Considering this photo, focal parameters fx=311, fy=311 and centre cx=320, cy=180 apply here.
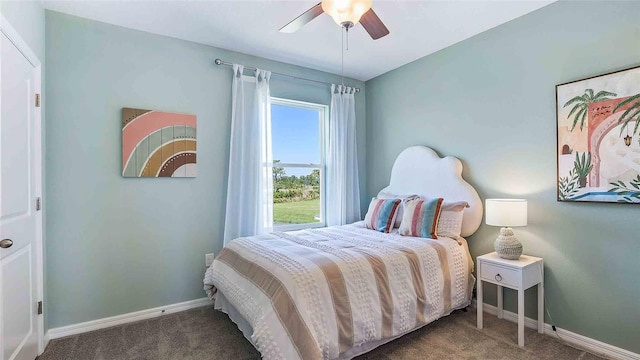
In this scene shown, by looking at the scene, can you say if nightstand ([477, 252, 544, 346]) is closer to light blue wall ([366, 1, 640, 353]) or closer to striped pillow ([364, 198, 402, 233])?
light blue wall ([366, 1, 640, 353])

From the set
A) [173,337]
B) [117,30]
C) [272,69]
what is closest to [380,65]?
[272,69]

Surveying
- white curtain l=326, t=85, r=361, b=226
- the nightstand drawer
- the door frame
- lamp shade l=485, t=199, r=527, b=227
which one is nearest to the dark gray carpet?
the door frame

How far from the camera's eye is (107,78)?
275cm

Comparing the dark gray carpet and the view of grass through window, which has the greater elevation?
the view of grass through window

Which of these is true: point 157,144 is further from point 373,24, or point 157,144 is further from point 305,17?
point 373,24

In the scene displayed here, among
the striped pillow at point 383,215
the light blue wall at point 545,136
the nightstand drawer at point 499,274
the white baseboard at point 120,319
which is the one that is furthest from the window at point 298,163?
the nightstand drawer at point 499,274

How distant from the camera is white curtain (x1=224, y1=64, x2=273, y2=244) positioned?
325 centimetres

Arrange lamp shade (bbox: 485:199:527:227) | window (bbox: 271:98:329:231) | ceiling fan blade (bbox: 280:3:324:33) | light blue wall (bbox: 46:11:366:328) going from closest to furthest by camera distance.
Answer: ceiling fan blade (bbox: 280:3:324:33), lamp shade (bbox: 485:199:527:227), light blue wall (bbox: 46:11:366:328), window (bbox: 271:98:329:231)

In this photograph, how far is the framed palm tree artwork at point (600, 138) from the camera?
6.89 feet

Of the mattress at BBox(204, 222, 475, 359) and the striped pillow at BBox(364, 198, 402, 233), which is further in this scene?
the striped pillow at BBox(364, 198, 402, 233)

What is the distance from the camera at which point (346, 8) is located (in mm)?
1814

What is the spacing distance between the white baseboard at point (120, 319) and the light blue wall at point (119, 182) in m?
0.05

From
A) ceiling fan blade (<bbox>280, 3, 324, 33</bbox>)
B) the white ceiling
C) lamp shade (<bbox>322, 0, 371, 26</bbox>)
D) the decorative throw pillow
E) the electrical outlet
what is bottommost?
the electrical outlet

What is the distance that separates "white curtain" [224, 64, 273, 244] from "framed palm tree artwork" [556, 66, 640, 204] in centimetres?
269
